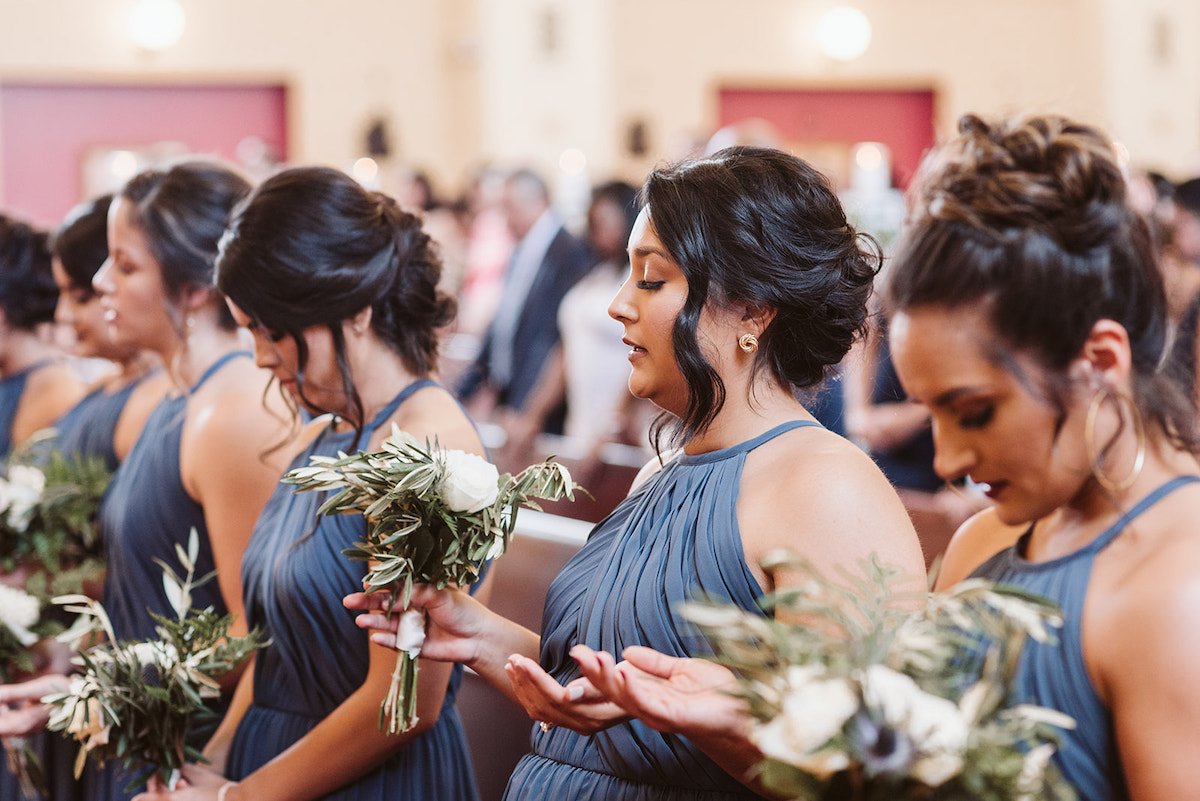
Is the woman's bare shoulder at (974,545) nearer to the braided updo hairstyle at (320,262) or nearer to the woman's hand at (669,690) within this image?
the woman's hand at (669,690)

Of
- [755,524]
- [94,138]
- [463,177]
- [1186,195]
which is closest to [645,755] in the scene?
[755,524]

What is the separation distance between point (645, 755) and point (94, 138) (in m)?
12.4

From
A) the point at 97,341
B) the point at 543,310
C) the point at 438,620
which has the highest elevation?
the point at 97,341

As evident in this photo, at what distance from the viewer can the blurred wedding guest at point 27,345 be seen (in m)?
4.02

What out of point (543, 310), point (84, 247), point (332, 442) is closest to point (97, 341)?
point (84, 247)

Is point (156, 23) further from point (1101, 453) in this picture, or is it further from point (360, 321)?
point (1101, 453)

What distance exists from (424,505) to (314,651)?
594 mm

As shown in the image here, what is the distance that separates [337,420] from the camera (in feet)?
8.38

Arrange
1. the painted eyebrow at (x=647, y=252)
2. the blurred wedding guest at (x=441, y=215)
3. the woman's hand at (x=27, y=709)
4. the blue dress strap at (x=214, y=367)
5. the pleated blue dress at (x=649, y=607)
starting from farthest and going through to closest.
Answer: the blurred wedding guest at (x=441, y=215) < the blue dress strap at (x=214, y=367) < the woman's hand at (x=27, y=709) < the painted eyebrow at (x=647, y=252) < the pleated blue dress at (x=649, y=607)

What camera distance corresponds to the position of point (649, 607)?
179 centimetres

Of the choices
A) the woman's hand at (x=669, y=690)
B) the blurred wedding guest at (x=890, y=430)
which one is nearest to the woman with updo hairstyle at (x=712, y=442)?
the woman's hand at (x=669, y=690)

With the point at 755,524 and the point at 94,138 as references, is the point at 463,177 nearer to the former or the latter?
the point at 94,138

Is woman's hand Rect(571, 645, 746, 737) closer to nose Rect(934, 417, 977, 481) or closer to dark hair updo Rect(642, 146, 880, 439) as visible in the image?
nose Rect(934, 417, 977, 481)

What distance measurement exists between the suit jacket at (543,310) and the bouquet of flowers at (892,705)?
552 centimetres
